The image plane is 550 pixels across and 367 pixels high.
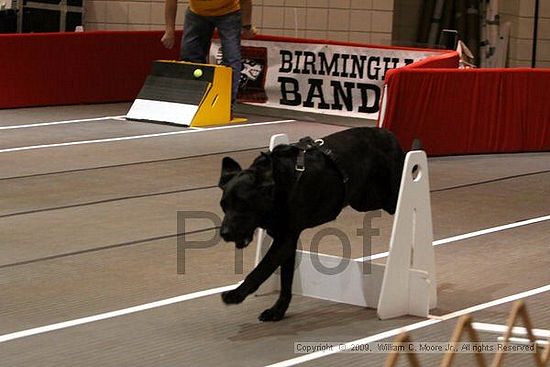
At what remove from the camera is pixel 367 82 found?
47.9ft

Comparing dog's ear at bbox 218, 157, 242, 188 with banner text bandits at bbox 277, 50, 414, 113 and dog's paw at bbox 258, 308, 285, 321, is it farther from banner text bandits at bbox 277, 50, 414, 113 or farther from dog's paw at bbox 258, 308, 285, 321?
banner text bandits at bbox 277, 50, 414, 113

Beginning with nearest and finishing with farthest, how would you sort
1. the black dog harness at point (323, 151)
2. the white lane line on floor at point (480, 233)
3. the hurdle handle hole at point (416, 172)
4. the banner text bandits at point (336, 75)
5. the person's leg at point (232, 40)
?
the black dog harness at point (323, 151) → the hurdle handle hole at point (416, 172) → the white lane line on floor at point (480, 233) → the person's leg at point (232, 40) → the banner text bandits at point (336, 75)

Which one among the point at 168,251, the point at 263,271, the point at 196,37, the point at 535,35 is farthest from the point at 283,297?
the point at 535,35

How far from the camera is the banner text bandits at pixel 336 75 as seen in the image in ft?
47.9

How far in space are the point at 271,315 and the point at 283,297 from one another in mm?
122

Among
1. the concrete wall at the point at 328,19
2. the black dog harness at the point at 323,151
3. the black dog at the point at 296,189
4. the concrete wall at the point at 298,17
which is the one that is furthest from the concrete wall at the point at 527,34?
the black dog harness at the point at 323,151

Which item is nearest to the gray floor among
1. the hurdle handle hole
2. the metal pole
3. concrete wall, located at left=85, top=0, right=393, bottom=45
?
the hurdle handle hole

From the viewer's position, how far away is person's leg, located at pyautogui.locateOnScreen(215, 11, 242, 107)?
1416 cm

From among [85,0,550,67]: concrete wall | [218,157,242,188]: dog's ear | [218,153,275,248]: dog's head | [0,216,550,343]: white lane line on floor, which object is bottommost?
[0,216,550,343]: white lane line on floor

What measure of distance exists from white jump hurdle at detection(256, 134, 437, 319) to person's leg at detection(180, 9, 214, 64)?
24.1ft

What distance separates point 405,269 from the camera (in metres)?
6.91

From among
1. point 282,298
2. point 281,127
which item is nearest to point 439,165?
point 281,127

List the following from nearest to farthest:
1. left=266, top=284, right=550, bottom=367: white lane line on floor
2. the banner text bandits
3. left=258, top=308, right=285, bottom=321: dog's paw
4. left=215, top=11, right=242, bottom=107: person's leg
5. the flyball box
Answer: left=266, top=284, right=550, bottom=367: white lane line on floor < left=258, top=308, right=285, bottom=321: dog's paw < the flyball box < left=215, top=11, right=242, bottom=107: person's leg < the banner text bandits

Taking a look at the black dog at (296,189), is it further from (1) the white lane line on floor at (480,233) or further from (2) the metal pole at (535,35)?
(2) the metal pole at (535,35)
